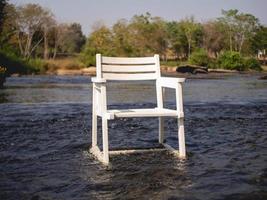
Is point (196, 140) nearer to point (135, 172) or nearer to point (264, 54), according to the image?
point (135, 172)

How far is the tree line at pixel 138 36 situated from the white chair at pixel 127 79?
56819 mm

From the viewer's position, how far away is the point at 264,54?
89125 mm

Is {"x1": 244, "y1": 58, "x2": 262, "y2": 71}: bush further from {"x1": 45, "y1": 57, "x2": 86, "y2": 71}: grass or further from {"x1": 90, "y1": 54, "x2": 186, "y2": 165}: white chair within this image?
{"x1": 90, "y1": 54, "x2": 186, "y2": 165}: white chair

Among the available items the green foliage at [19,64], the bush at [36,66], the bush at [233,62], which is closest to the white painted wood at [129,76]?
the green foliage at [19,64]

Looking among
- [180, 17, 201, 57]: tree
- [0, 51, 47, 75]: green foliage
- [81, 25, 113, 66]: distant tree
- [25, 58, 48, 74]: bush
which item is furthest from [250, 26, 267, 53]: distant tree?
[0, 51, 47, 75]: green foliage

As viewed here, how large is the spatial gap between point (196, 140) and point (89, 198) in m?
3.04

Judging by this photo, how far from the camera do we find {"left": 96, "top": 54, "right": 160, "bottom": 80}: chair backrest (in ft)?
17.1

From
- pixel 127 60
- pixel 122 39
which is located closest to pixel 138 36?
pixel 122 39

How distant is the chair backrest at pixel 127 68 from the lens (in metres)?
5.22

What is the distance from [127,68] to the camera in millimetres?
5426

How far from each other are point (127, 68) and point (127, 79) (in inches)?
5.2

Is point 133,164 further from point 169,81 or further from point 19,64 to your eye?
point 19,64

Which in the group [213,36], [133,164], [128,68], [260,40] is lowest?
[133,164]

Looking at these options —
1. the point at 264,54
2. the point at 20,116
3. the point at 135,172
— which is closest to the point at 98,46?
the point at 264,54
